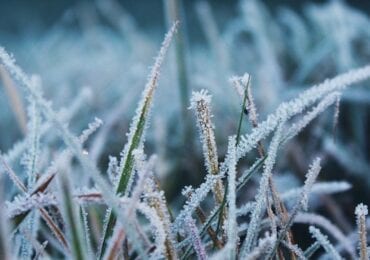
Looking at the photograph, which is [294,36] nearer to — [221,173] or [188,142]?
[188,142]

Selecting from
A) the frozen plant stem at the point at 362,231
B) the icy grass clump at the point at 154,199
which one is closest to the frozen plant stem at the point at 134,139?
the icy grass clump at the point at 154,199

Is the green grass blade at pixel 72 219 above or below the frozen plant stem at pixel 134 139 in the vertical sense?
below

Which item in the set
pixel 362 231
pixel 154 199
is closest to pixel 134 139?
pixel 154 199

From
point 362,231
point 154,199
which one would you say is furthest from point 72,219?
point 362,231

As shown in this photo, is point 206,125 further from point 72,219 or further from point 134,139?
point 72,219

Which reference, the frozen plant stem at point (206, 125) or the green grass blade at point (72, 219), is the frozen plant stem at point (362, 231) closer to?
the frozen plant stem at point (206, 125)

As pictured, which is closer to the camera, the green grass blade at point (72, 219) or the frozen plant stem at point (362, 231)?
the green grass blade at point (72, 219)

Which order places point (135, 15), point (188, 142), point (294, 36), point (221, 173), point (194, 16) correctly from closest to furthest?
point (221, 173)
point (188, 142)
point (294, 36)
point (194, 16)
point (135, 15)

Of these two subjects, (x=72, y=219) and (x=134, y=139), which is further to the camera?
(x=134, y=139)

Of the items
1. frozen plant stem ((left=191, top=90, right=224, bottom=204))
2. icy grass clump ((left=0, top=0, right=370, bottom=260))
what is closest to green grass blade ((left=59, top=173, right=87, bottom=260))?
icy grass clump ((left=0, top=0, right=370, bottom=260))

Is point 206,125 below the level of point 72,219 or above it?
above

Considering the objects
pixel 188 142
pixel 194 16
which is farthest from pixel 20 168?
pixel 194 16
